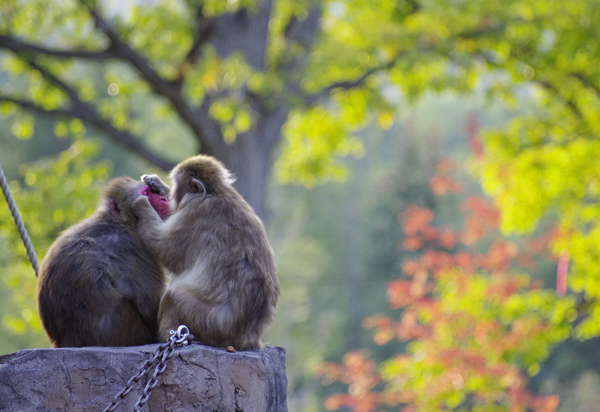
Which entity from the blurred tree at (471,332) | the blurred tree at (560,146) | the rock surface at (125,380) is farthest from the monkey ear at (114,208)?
the blurred tree at (560,146)

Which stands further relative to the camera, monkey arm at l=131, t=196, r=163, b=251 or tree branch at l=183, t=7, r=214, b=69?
tree branch at l=183, t=7, r=214, b=69

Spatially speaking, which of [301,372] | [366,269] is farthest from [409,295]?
[366,269]

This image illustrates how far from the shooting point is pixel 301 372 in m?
21.1

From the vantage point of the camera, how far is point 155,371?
2.21m

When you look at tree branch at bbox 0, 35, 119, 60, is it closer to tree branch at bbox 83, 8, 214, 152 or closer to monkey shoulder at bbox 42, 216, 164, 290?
tree branch at bbox 83, 8, 214, 152

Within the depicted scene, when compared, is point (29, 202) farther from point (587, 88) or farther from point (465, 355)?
point (587, 88)

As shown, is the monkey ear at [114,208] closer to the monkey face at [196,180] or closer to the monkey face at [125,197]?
the monkey face at [125,197]

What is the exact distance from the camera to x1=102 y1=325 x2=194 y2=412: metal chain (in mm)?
2156

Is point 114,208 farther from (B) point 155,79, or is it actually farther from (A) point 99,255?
(B) point 155,79

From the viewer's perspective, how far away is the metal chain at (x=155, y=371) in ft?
7.07

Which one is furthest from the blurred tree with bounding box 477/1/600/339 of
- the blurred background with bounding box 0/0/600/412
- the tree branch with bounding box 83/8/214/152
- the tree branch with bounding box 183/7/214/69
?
the tree branch with bounding box 83/8/214/152

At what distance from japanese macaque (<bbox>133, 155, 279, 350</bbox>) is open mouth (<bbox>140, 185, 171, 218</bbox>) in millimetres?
91

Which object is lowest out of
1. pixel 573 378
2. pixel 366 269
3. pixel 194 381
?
pixel 194 381

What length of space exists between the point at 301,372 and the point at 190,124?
16210 mm
